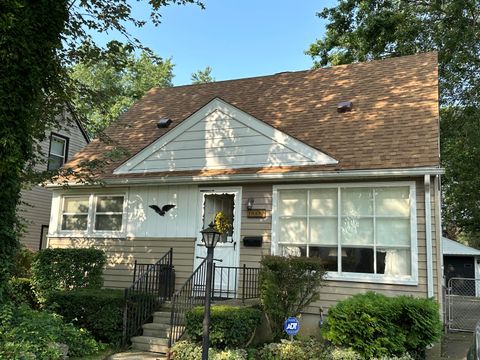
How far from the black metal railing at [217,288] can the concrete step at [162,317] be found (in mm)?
467

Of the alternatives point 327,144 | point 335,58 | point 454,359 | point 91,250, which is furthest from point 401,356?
point 335,58

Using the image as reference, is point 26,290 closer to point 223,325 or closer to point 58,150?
point 223,325

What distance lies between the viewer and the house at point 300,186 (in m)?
8.32

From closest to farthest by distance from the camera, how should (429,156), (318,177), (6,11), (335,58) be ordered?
(6,11) → (429,156) → (318,177) → (335,58)

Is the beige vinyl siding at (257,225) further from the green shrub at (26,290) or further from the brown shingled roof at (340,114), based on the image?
the green shrub at (26,290)

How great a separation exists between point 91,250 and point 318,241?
16.4 feet

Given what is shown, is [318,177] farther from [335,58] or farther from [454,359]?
[335,58]

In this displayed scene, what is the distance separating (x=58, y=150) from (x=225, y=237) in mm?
11933

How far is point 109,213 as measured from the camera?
11.1 metres

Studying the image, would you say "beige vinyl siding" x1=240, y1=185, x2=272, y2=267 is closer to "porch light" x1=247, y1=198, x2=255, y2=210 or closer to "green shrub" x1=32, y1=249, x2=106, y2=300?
"porch light" x1=247, y1=198, x2=255, y2=210

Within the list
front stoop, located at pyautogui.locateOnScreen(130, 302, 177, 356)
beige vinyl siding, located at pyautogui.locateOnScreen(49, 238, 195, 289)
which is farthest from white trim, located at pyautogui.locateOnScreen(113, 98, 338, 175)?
front stoop, located at pyautogui.locateOnScreen(130, 302, 177, 356)

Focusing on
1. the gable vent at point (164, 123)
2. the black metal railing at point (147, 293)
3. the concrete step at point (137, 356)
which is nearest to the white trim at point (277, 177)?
the black metal railing at point (147, 293)

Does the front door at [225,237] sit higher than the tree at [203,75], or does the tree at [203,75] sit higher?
the tree at [203,75]

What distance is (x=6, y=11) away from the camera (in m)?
6.37
